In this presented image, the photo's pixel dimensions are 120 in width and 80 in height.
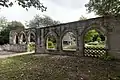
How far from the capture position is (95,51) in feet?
34.9

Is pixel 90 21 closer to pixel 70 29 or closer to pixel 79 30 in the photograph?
pixel 79 30

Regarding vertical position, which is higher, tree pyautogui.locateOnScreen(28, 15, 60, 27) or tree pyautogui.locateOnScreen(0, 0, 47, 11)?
tree pyautogui.locateOnScreen(28, 15, 60, 27)

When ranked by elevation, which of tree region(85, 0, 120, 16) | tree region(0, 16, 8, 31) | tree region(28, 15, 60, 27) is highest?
tree region(28, 15, 60, 27)

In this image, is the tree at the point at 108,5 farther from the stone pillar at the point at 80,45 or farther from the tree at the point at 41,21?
the tree at the point at 41,21

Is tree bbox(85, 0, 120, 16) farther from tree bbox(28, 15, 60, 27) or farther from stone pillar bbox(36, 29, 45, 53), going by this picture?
tree bbox(28, 15, 60, 27)

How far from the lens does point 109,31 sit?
9648mm

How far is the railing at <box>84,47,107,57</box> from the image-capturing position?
398 inches

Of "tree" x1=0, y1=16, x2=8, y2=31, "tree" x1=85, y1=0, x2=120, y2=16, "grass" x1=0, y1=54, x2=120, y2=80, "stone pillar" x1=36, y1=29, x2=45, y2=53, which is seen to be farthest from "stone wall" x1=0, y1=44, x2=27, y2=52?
"tree" x1=85, y1=0, x2=120, y2=16

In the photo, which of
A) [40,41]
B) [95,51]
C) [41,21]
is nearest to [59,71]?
[95,51]

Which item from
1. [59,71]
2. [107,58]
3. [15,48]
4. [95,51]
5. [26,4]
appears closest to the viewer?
[26,4]

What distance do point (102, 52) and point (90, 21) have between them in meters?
2.97

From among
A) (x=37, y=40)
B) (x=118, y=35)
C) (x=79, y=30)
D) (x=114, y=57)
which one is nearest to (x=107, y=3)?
(x=118, y=35)

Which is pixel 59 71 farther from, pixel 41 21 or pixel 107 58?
pixel 41 21

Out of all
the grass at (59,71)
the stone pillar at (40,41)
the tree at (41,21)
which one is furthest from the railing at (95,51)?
the tree at (41,21)
